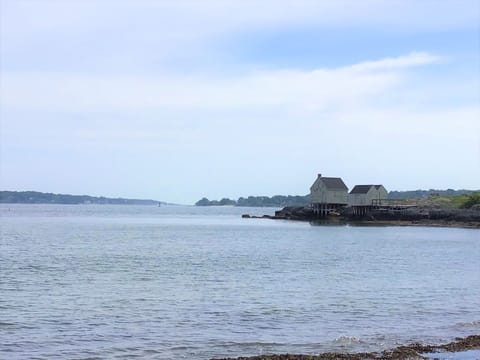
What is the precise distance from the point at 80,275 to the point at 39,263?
8.50m

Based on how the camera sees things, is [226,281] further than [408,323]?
Yes

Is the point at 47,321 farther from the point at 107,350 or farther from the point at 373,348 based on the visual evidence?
the point at 373,348

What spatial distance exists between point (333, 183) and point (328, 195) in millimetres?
3137

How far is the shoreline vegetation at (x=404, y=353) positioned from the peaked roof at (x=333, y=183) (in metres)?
112

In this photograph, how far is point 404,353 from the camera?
727 inches

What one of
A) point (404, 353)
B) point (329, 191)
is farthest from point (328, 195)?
point (404, 353)

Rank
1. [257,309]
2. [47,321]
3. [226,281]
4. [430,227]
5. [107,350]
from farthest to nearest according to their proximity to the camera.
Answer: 1. [430,227]
2. [226,281]
3. [257,309]
4. [47,321]
5. [107,350]

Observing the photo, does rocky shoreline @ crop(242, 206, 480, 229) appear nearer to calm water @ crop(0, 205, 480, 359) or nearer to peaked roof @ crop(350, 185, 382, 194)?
peaked roof @ crop(350, 185, 382, 194)

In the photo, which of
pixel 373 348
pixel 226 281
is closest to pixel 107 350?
pixel 373 348

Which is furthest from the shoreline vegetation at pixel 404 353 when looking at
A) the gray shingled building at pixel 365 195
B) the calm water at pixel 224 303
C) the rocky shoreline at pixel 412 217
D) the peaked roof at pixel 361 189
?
the peaked roof at pixel 361 189

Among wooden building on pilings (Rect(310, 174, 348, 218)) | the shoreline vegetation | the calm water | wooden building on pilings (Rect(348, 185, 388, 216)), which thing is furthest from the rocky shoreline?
the shoreline vegetation

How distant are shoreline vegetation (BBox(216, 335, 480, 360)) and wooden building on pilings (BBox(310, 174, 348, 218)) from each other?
111838 millimetres

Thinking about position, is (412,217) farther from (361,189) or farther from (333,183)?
(333,183)

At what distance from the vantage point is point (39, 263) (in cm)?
4600
